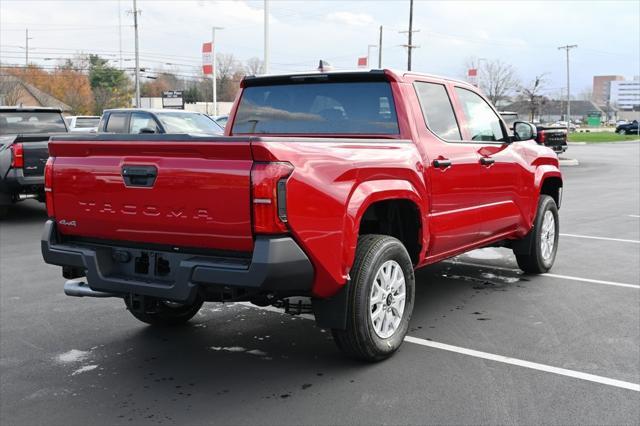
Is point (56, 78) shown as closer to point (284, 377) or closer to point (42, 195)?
point (42, 195)

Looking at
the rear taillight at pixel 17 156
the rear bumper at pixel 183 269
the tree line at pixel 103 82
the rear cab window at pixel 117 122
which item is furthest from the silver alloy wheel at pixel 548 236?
the tree line at pixel 103 82

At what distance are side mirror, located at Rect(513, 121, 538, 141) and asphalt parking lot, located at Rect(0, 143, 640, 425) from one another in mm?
1517

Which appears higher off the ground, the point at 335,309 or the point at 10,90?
the point at 10,90

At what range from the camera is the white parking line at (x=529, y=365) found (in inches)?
165

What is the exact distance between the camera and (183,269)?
3.87 metres

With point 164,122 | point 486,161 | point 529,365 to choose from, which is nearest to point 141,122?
point 164,122

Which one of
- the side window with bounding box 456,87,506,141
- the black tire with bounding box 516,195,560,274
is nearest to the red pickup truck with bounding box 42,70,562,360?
the side window with bounding box 456,87,506,141

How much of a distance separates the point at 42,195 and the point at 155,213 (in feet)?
28.8

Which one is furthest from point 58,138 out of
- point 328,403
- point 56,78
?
point 56,78

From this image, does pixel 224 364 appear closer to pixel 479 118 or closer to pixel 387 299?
→ pixel 387 299

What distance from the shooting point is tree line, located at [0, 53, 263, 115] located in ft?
231

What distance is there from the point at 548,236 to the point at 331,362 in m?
3.82

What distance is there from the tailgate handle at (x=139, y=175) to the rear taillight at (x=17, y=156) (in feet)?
26.4

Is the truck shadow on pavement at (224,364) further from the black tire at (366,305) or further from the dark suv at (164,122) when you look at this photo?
the dark suv at (164,122)
